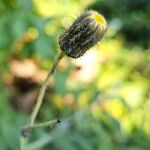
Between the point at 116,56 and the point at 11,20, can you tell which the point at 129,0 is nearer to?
the point at 116,56

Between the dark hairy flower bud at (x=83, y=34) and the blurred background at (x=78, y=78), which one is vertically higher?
the dark hairy flower bud at (x=83, y=34)

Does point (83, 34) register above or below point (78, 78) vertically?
above

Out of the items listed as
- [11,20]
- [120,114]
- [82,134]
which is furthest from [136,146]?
[11,20]

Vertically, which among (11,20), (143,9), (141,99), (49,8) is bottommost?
(141,99)

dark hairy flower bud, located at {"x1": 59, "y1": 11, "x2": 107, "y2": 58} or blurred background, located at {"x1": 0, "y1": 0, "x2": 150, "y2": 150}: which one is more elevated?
dark hairy flower bud, located at {"x1": 59, "y1": 11, "x2": 107, "y2": 58}

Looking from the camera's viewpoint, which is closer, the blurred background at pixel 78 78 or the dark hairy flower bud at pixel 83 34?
the dark hairy flower bud at pixel 83 34
